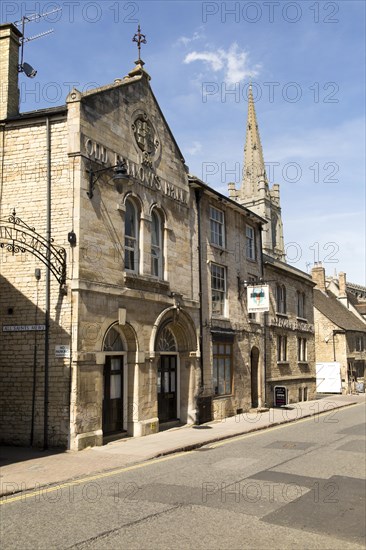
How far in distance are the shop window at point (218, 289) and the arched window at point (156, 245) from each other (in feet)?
13.4

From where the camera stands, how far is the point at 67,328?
563 inches

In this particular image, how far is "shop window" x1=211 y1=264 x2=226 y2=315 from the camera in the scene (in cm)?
Answer: 2242

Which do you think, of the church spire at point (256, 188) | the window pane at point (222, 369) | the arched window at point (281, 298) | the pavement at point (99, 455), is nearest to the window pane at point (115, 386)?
the pavement at point (99, 455)

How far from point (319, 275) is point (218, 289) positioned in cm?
2910

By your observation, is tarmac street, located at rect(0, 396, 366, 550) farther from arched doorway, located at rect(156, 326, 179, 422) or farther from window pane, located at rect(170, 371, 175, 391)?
window pane, located at rect(170, 371, 175, 391)

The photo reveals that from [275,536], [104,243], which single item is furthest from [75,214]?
[275,536]

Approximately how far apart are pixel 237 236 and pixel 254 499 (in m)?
17.2

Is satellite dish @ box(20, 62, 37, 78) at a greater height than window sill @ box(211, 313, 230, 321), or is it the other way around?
satellite dish @ box(20, 62, 37, 78)

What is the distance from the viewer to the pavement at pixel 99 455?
10.4 meters

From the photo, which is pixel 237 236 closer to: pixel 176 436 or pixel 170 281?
pixel 170 281

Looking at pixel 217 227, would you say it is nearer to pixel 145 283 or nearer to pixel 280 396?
pixel 145 283

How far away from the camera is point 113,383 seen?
16.2m

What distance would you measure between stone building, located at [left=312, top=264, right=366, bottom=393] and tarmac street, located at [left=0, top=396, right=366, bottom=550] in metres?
30.9

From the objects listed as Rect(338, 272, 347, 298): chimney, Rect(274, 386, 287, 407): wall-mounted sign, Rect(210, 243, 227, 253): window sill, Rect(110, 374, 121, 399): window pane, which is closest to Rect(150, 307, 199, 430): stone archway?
Rect(110, 374, 121, 399): window pane
